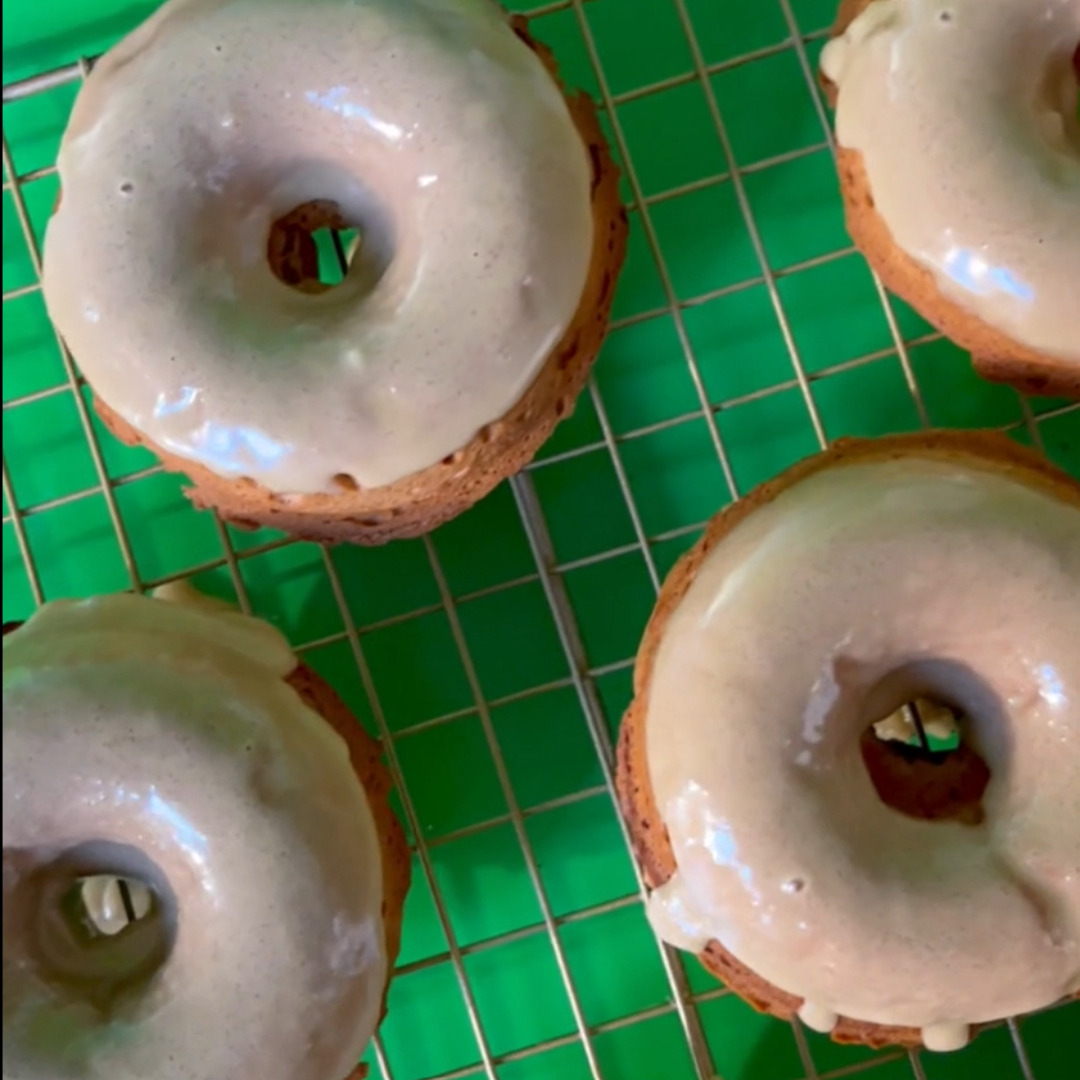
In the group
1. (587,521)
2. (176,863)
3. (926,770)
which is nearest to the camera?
(176,863)

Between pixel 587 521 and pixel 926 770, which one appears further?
pixel 587 521

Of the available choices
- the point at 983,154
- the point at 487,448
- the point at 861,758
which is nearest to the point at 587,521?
the point at 487,448

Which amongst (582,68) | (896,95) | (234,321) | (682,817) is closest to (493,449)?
(234,321)

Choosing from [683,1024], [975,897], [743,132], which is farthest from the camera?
[743,132]

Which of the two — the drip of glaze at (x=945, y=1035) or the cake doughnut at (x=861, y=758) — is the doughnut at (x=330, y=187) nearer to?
the cake doughnut at (x=861, y=758)

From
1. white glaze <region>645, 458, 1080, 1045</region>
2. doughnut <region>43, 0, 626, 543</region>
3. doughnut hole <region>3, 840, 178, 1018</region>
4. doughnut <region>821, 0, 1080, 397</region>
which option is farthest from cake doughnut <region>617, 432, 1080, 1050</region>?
doughnut hole <region>3, 840, 178, 1018</region>

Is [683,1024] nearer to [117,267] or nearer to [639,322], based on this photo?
[639,322]

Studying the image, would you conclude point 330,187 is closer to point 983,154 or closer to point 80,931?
point 983,154

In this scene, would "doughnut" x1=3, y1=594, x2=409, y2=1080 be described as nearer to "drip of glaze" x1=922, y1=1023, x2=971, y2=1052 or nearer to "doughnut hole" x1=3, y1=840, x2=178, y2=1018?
"doughnut hole" x1=3, y1=840, x2=178, y2=1018
